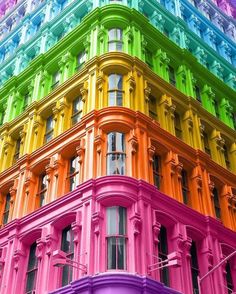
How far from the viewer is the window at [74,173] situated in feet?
75.4

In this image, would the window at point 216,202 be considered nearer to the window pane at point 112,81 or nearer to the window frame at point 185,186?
the window frame at point 185,186

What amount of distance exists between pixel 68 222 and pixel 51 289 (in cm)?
303

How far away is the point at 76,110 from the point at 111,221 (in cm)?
927

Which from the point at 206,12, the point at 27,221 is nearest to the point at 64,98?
the point at 27,221

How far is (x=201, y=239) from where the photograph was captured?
22.5 m

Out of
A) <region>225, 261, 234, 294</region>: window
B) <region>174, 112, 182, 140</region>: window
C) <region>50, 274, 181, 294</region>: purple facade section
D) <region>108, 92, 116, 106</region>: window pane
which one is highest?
<region>174, 112, 182, 140</region>: window

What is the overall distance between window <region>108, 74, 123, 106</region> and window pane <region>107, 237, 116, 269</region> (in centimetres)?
798

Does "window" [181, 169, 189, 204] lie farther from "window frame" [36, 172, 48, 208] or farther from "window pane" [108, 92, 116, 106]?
"window frame" [36, 172, 48, 208]

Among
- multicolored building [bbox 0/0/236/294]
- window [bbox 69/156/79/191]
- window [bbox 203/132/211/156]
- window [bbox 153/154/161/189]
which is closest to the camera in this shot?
multicolored building [bbox 0/0/236/294]

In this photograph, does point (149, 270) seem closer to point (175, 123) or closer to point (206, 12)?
point (175, 123)

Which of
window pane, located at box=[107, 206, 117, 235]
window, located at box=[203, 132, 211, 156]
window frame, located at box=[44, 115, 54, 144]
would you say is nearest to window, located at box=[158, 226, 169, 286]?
window pane, located at box=[107, 206, 117, 235]

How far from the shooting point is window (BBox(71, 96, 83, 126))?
26362 millimetres

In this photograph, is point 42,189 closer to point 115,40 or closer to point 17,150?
point 17,150

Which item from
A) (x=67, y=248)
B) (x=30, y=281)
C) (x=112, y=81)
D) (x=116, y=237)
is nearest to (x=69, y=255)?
(x=67, y=248)
